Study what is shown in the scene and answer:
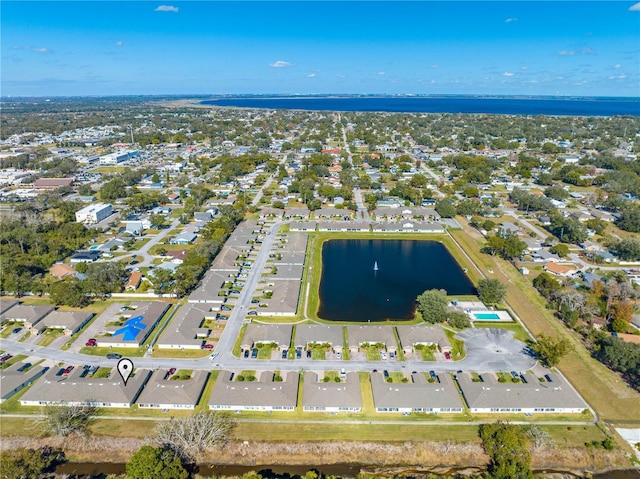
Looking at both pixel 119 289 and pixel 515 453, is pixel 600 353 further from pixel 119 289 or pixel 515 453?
Answer: pixel 119 289

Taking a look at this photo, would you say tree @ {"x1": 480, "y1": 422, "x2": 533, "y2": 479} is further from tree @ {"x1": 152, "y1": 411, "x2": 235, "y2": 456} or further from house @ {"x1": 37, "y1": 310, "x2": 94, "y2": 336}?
house @ {"x1": 37, "y1": 310, "x2": 94, "y2": 336}

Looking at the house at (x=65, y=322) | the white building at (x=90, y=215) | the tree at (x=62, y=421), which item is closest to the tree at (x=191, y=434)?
the tree at (x=62, y=421)

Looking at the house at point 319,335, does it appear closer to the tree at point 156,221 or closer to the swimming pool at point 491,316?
the swimming pool at point 491,316

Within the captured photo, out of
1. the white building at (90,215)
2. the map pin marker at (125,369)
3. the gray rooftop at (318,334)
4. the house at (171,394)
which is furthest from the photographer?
the white building at (90,215)

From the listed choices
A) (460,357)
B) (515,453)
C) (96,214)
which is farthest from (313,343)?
(96,214)

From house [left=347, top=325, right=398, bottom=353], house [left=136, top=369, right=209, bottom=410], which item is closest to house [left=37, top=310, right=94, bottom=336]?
house [left=136, top=369, right=209, bottom=410]

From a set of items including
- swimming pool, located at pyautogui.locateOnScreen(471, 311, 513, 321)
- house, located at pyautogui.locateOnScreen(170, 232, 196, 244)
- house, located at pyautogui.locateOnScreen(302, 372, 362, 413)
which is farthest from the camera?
house, located at pyautogui.locateOnScreen(170, 232, 196, 244)
